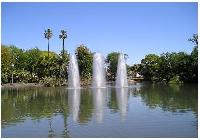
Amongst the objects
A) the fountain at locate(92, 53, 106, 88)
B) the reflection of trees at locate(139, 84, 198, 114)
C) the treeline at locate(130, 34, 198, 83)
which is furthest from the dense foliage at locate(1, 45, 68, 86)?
the reflection of trees at locate(139, 84, 198, 114)

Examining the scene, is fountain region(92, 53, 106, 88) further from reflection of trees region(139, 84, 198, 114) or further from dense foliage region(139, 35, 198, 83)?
dense foliage region(139, 35, 198, 83)

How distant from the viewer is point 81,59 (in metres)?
61.0

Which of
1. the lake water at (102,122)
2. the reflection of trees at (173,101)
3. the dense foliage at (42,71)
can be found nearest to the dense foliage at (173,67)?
the dense foliage at (42,71)

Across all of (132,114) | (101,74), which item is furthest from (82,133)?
(101,74)

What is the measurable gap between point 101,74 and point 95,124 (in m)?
31.9

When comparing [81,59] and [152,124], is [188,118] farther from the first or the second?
[81,59]

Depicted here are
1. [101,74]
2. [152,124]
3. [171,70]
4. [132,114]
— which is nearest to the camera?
[152,124]

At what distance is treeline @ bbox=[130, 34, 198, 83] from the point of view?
62.1 metres

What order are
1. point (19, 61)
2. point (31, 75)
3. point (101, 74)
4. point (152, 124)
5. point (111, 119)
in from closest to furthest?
point (152, 124), point (111, 119), point (101, 74), point (31, 75), point (19, 61)

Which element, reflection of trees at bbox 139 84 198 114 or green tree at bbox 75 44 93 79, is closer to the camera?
reflection of trees at bbox 139 84 198 114

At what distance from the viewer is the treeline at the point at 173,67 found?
204 ft

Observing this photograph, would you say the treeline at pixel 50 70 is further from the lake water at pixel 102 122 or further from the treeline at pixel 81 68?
the lake water at pixel 102 122

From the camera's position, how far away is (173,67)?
6662 cm

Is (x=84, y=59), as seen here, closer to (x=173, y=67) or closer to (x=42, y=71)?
(x=42, y=71)
